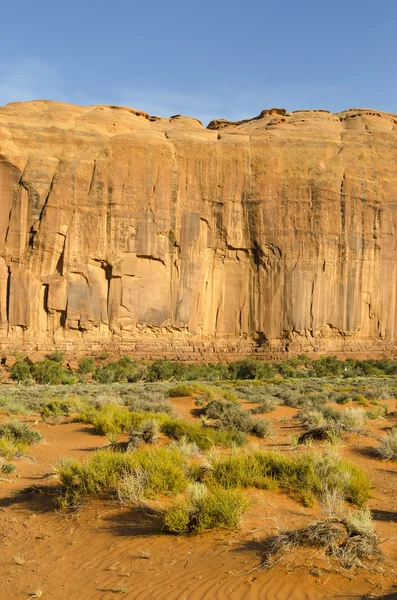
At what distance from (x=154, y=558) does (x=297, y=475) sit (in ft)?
7.94

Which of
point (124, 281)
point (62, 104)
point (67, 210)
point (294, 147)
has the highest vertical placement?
point (62, 104)

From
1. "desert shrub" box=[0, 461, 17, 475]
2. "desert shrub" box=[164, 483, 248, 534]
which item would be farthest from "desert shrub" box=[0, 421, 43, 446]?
"desert shrub" box=[164, 483, 248, 534]

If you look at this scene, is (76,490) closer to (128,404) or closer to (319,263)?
(128,404)

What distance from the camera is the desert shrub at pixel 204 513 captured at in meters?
5.00

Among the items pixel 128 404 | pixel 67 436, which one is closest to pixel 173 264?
pixel 128 404

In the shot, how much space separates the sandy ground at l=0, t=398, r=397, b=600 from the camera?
402 centimetres

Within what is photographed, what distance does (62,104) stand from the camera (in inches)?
1756

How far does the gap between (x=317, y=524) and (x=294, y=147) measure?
41410 millimetres

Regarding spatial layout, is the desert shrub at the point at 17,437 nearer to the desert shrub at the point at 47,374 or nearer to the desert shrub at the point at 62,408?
the desert shrub at the point at 62,408

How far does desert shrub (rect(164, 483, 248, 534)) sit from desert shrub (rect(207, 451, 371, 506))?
0.91 meters

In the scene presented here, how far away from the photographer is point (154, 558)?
465 centimetres

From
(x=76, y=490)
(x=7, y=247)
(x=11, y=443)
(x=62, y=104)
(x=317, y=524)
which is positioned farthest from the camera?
(x=62, y=104)

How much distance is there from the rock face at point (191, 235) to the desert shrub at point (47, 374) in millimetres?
6871

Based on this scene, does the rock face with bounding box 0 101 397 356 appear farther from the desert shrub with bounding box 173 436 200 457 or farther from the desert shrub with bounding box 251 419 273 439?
the desert shrub with bounding box 173 436 200 457
